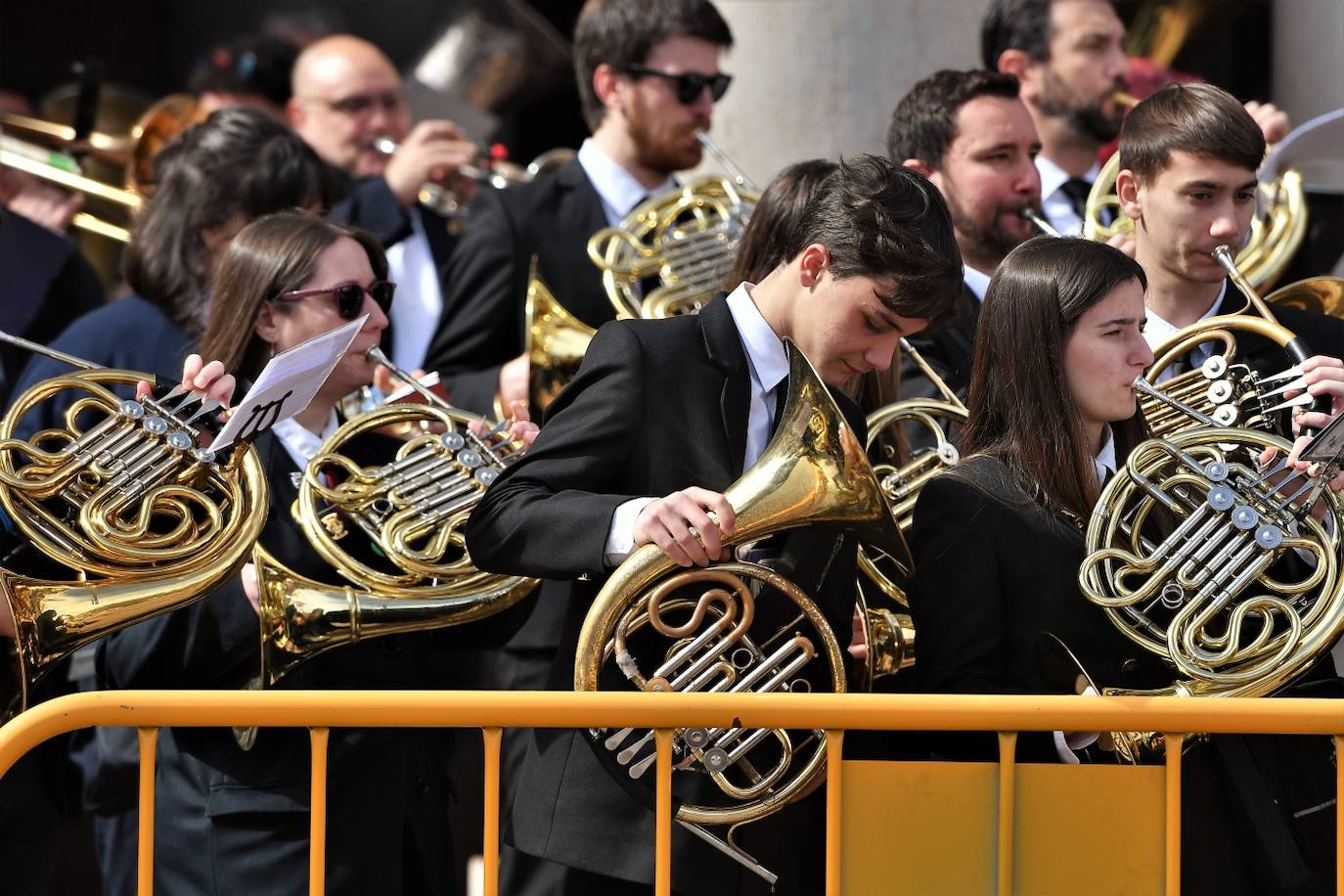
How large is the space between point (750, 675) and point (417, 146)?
3.41 m

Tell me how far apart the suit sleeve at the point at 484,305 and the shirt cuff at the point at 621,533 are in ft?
6.79

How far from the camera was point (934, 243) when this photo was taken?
3703 millimetres

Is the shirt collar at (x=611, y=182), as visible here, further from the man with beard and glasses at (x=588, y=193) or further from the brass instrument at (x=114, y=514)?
the brass instrument at (x=114, y=514)

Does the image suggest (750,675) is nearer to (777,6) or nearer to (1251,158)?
(1251,158)

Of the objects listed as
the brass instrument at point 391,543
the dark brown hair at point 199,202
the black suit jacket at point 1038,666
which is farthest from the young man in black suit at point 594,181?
the black suit jacket at point 1038,666

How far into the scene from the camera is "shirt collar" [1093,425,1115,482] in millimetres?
3830

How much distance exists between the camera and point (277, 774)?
402 cm

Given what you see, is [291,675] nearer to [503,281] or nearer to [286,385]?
[286,385]

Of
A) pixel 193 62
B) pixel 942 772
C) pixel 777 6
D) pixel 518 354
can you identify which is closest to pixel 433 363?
pixel 518 354

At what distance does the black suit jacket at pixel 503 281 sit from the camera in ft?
18.0

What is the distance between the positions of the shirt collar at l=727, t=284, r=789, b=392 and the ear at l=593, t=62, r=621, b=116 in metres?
2.31

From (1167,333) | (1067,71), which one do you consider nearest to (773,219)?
(1167,333)

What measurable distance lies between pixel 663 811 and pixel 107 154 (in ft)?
15.3

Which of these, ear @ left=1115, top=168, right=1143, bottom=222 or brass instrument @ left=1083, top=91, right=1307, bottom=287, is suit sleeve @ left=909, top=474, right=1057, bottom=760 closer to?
ear @ left=1115, top=168, right=1143, bottom=222
